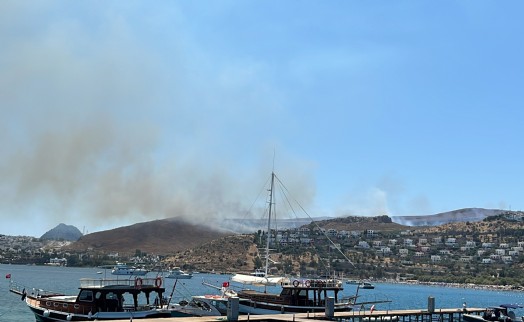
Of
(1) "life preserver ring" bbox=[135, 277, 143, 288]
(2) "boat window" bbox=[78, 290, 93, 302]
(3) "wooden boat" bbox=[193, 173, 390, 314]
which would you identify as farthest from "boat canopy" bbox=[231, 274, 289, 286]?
(2) "boat window" bbox=[78, 290, 93, 302]

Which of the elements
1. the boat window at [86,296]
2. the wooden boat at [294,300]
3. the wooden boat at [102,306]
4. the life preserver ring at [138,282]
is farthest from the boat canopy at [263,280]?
the boat window at [86,296]

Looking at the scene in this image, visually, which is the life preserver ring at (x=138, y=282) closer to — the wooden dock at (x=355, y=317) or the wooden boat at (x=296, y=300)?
the wooden dock at (x=355, y=317)

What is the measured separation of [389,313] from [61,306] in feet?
84.4

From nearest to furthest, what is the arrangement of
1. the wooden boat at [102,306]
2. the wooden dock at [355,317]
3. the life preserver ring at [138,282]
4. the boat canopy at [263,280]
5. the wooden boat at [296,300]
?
the wooden dock at [355,317] → the wooden boat at [102,306] → the life preserver ring at [138,282] → the wooden boat at [296,300] → the boat canopy at [263,280]

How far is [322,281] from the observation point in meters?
60.3

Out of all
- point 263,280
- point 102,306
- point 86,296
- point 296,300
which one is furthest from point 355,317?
point 86,296

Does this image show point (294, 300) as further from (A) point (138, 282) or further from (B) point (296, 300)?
(A) point (138, 282)

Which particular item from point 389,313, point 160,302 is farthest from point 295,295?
point 160,302

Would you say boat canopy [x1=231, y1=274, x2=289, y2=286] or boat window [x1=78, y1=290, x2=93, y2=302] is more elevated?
boat canopy [x1=231, y1=274, x2=289, y2=286]

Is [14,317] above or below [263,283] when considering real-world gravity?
below

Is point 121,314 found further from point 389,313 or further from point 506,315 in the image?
point 506,315

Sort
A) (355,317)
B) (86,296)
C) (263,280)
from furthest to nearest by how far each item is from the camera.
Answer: (263,280) → (355,317) → (86,296)

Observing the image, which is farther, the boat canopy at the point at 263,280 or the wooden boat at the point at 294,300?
the boat canopy at the point at 263,280

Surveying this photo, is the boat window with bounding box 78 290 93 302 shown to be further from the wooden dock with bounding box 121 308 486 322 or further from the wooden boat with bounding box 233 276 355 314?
the wooden boat with bounding box 233 276 355 314
